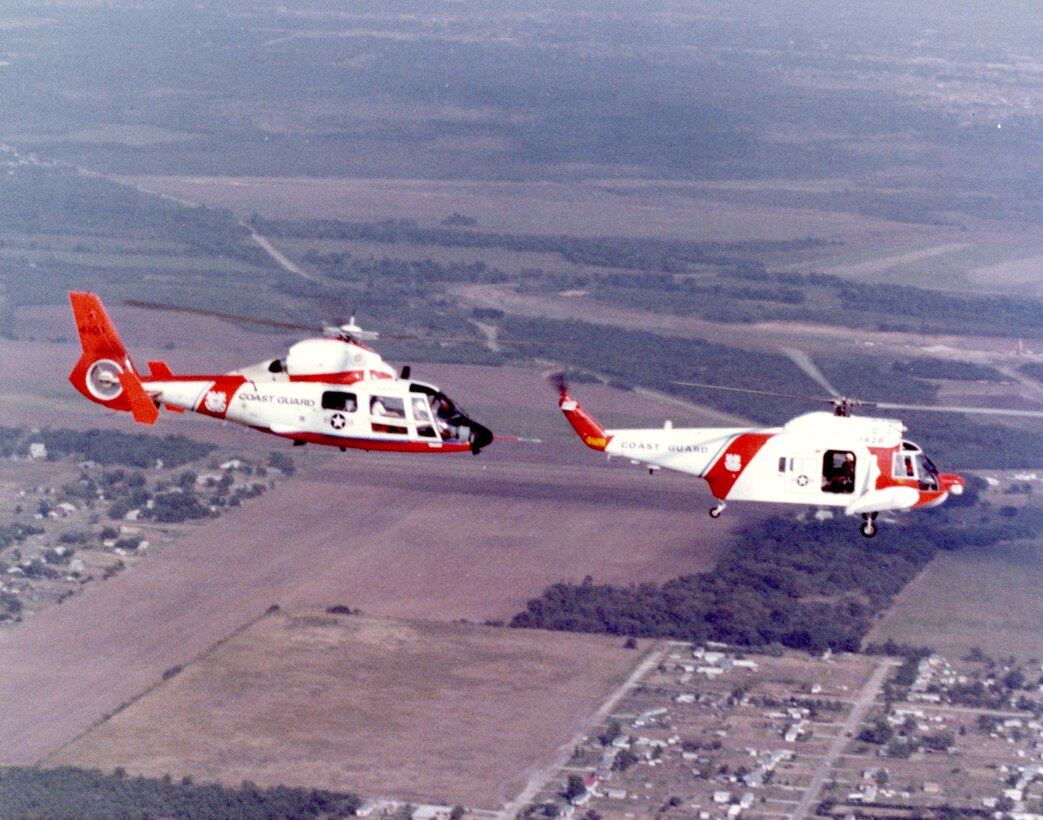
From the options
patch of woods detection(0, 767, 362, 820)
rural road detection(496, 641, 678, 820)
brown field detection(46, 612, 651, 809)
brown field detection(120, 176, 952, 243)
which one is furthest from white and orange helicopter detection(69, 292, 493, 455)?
brown field detection(120, 176, 952, 243)

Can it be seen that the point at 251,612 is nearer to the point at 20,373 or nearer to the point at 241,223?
the point at 20,373

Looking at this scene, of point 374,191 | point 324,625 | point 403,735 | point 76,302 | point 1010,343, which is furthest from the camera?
point 374,191

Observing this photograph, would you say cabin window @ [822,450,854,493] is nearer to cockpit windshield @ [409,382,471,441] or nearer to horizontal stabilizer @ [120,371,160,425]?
cockpit windshield @ [409,382,471,441]

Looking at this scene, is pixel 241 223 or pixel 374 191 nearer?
pixel 241 223

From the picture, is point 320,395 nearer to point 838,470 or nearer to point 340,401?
point 340,401

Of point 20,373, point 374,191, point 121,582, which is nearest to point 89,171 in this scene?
point 374,191

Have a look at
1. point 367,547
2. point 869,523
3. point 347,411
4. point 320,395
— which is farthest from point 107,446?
point 869,523

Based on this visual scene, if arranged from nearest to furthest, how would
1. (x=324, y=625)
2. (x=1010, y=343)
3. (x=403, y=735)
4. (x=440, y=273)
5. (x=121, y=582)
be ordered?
1. (x=403, y=735)
2. (x=324, y=625)
3. (x=121, y=582)
4. (x=1010, y=343)
5. (x=440, y=273)
